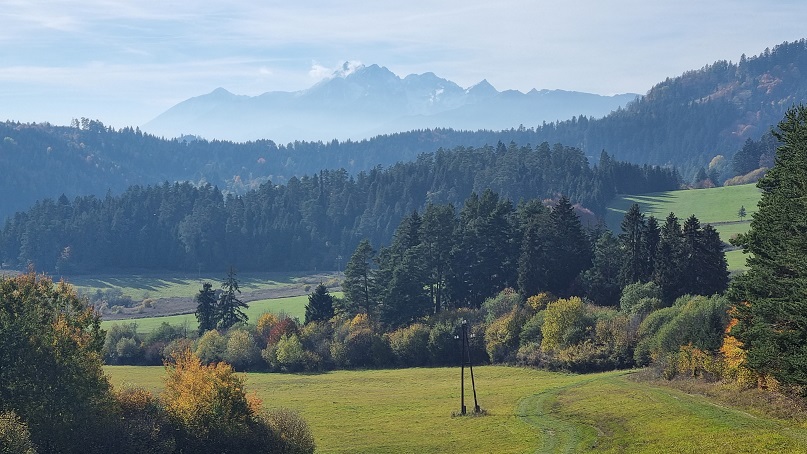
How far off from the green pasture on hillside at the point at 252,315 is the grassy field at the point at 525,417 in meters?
40.8

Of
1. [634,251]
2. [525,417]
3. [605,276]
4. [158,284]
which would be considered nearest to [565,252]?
[605,276]

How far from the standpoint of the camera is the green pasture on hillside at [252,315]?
125750mm

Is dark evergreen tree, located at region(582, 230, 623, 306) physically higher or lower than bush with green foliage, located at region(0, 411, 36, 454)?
higher

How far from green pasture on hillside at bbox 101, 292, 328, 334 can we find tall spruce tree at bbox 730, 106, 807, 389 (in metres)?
80.9

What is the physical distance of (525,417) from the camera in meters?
56.5

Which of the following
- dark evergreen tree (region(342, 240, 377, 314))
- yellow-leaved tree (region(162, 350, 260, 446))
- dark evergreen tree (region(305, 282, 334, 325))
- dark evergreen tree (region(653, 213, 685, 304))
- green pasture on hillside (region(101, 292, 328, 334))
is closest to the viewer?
yellow-leaved tree (region(162, 350, 260, 446))

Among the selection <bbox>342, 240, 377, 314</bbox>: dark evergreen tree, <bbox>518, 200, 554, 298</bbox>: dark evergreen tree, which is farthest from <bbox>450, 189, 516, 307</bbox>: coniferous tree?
<bbox>342, 240, 377, 314</bbox>: dark evergreen tree

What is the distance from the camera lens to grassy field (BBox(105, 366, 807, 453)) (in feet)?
139

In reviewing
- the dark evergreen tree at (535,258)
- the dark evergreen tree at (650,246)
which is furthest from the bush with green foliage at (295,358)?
the dark evergreen tree at (650,246)

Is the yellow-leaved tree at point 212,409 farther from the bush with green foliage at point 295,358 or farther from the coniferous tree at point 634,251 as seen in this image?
the coniferous tree at point 634,251

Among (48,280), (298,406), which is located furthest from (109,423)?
(298,406)

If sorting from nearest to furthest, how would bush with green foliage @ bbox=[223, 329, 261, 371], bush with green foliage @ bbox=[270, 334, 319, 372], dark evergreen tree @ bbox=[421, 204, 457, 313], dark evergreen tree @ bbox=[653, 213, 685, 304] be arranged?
dark evergreen tree @ bbox=[653, 213, 685, 304] < bush with green foliage @ bbox=[270, 334, 319, 372] < bush with green foliage @ bbox=[223, 329, 261, 371] < dark evergreen tree @ bbox=[421, 204, 457, 313]

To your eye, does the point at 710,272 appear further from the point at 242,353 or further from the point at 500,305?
the point at 242,353

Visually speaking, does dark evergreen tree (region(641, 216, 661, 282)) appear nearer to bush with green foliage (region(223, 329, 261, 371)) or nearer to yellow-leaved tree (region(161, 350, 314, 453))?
bush with green foliage (region(223, 329, 261, 371))
